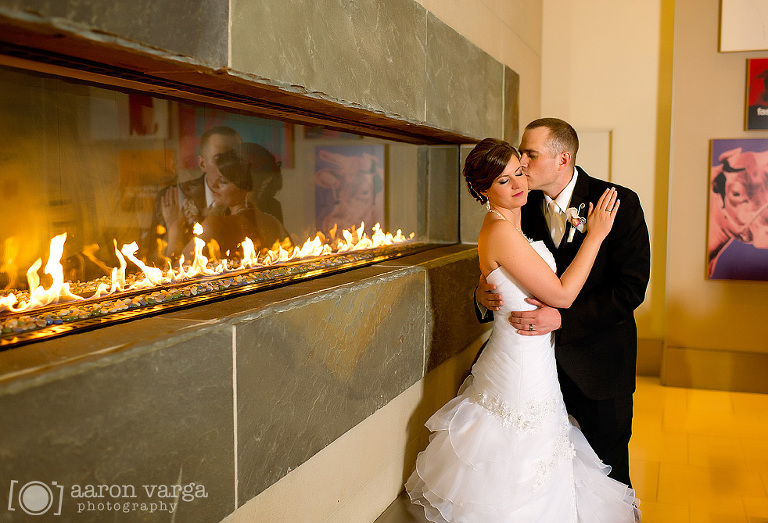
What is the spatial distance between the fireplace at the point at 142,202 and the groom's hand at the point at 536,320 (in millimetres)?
811

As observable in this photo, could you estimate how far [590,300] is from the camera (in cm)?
285

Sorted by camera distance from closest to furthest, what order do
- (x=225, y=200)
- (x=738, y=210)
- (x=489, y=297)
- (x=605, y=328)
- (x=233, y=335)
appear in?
(x=233, y=335), (x=225, y=200), (x=489, y=297), (x=605, y=328), (x=738, y=210)

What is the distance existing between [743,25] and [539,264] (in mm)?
4059

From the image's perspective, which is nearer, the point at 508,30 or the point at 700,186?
the point at 508,30

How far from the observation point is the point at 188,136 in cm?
227

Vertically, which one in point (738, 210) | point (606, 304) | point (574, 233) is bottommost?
point (606, 304)

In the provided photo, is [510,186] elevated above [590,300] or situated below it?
above

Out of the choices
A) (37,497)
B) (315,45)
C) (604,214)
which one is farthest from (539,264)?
(37,497)

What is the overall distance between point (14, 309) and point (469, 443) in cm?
178

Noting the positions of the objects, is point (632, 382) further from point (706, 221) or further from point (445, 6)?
point (706, 221)

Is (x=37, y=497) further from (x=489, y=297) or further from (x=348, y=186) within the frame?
(x=348, y=186)

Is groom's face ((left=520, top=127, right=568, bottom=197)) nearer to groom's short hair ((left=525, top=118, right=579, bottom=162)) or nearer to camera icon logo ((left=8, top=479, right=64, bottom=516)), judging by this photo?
groom's short hair ((left=525, top=118, right=579, bottom=162))

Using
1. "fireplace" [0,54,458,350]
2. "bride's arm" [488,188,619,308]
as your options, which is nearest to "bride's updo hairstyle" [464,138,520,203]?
"bride's arm" [488,188,619,308]

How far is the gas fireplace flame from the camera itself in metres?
1.72
